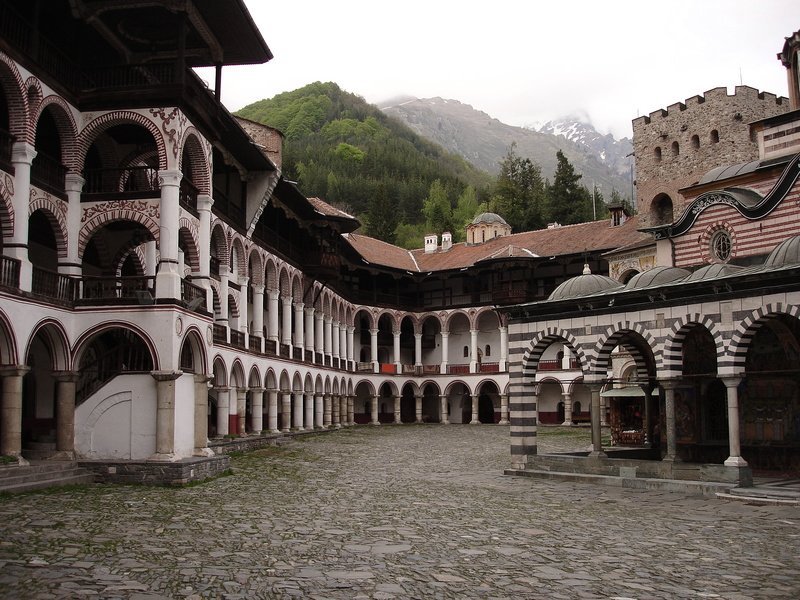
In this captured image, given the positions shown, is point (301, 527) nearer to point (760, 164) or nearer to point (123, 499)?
point (123, 499)

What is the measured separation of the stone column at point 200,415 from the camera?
63.8ft

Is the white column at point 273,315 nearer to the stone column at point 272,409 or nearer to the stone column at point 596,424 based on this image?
the stone column at point 272,409

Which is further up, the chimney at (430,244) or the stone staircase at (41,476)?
the chimney at (430,244)

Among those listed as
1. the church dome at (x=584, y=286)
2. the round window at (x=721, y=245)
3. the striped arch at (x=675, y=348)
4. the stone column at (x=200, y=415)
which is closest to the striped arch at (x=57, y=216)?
the stone column at (x=200, y=415)

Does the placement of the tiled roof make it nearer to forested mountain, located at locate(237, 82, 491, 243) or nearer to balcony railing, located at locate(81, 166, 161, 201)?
forested mountain, located at locate(237, 82, 491, 243)

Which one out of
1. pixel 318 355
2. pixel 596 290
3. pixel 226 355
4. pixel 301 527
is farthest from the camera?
pixel 318 355

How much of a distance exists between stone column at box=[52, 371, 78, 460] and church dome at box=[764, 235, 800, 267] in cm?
1455

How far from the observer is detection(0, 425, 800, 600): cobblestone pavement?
830 centimetres

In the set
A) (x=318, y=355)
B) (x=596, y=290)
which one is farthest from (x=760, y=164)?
(x=318, y=355)

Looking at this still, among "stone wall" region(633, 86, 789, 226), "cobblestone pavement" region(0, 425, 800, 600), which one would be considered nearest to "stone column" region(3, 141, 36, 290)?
"cobblestone pavement" region(0, 425, 800, 600)

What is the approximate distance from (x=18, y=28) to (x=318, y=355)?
2683 cm

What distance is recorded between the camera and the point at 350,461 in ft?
77.7

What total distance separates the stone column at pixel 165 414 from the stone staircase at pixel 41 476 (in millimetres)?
1492

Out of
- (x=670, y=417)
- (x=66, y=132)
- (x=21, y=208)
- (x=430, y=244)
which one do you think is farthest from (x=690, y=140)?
(x=21, y=208)
